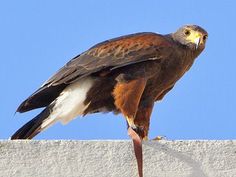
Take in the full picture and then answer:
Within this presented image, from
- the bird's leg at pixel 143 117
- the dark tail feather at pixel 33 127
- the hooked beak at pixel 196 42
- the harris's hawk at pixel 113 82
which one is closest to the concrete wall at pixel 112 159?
the harris's hawk at pixel 113 82

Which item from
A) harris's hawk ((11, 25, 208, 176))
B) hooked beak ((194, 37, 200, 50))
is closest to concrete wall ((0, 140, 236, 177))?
harris's hawk ((11, 25, 208, 176))

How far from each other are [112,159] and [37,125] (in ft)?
7.97

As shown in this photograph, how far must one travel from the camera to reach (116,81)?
6.48 meters

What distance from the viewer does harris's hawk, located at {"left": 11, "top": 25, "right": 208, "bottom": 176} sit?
634 cm

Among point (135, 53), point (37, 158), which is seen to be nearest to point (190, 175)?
point (37, 158)

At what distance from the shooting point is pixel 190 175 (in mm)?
4180

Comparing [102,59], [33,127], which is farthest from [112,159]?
[102,59]

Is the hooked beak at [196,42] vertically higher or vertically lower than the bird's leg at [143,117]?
higher

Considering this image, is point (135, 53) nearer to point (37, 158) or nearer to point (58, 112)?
point (58, 112)

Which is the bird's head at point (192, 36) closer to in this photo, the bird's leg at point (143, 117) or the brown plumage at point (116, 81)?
the brown plumage at point (116, 81)

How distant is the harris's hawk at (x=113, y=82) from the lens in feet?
20.8

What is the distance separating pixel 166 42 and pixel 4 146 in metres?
3.12

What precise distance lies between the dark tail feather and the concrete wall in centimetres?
212

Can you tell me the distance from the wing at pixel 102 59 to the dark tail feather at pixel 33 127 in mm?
103
